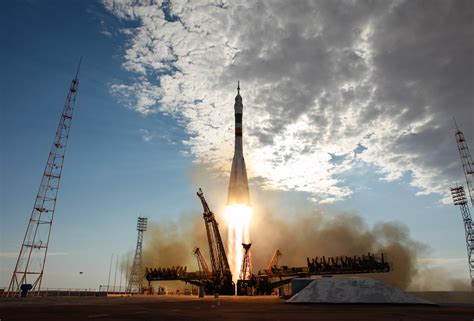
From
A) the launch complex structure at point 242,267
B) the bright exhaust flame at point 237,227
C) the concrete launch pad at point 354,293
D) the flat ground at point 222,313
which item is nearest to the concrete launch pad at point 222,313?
the flat ground at point 222,313

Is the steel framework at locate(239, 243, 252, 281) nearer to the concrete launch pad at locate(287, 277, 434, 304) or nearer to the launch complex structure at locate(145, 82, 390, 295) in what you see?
the launch complex structure at locate(145, 82, 390, 295)

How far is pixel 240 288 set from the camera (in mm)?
88250

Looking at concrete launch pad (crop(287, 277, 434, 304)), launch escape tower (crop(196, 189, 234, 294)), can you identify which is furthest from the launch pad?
→ concrete launch pad (crop(287, 277, 434, 304))

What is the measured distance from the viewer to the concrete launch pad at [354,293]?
34.5 metres

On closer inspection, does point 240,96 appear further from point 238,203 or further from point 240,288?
point 240,288

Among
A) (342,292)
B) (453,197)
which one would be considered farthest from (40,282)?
(453,197)

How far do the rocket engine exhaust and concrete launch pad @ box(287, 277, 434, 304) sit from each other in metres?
58.3

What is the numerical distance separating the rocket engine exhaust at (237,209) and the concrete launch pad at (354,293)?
5827 cm

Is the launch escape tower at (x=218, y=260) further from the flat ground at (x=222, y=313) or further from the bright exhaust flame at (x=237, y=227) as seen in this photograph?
the flat ground at (x=222, y=313)

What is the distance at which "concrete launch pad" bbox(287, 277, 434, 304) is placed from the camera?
3449 cm

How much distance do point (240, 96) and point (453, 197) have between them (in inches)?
2895

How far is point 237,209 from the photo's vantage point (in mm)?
97438

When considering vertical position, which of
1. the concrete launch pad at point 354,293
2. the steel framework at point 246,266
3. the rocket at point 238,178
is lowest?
the concrete launch pad at point 354,293

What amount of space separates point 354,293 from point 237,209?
62728 mm
